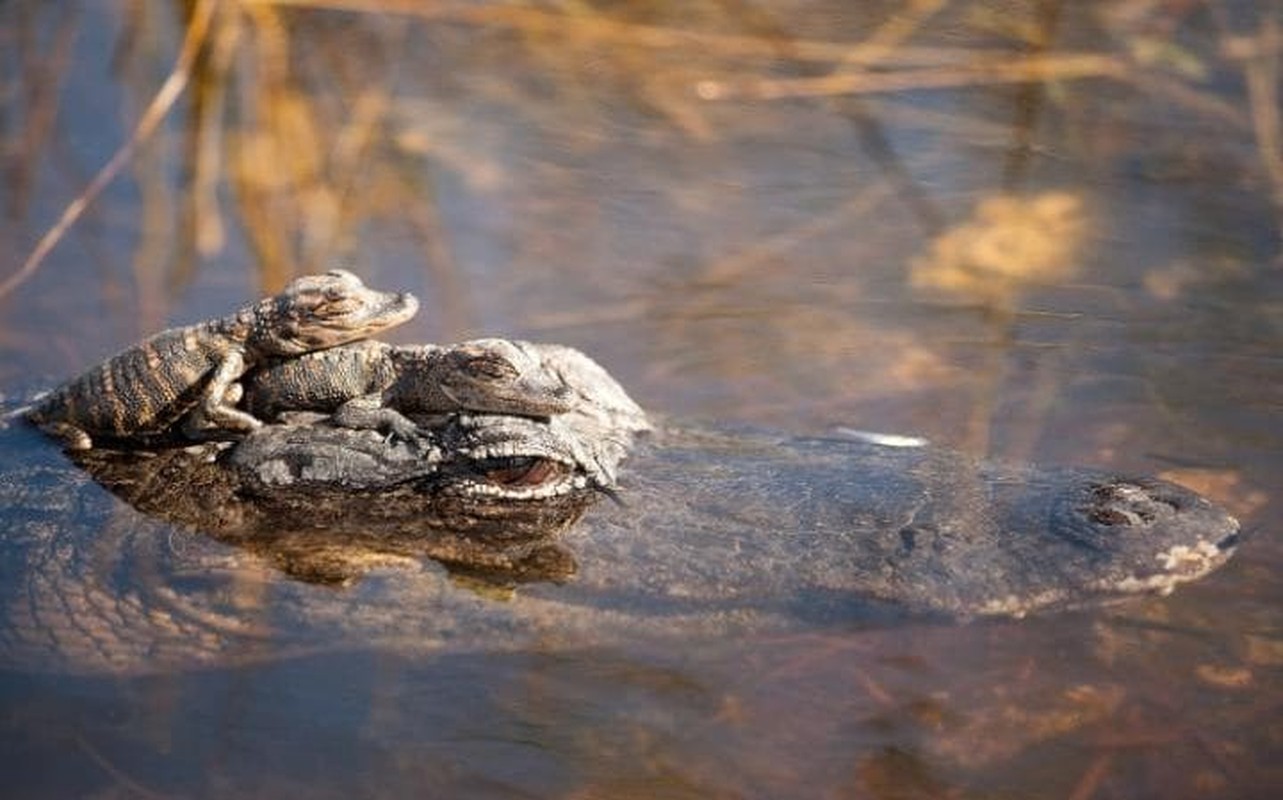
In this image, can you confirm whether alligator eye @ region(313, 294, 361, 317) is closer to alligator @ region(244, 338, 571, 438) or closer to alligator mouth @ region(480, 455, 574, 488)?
alligator @ region(244, 338, 571, 438)


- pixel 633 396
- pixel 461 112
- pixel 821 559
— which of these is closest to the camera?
pixel 821 559

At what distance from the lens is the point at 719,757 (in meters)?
3.90

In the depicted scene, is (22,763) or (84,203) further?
(84,203)

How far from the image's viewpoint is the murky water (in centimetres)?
395

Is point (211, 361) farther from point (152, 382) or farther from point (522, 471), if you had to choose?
point (522, 471)

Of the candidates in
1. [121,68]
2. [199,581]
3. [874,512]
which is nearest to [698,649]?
[874,512]

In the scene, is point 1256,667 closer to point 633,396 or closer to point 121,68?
point 633,396

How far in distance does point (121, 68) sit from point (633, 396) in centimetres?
352

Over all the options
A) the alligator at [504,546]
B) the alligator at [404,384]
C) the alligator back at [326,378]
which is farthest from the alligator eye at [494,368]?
the alligator back at [326,378]

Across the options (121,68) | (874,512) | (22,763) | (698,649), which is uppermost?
(121,68)

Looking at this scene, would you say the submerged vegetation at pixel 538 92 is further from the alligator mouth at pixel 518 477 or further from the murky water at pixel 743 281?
the alligator mouth at pixel 518 477

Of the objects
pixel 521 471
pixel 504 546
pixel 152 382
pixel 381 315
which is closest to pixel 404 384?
pixel 381 315

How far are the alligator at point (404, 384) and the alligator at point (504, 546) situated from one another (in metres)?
0.05

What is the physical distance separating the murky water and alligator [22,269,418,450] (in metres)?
0.66
